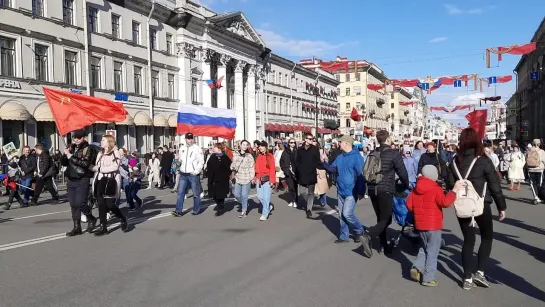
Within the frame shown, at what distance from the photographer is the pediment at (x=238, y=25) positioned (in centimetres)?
4362

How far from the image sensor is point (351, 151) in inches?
317

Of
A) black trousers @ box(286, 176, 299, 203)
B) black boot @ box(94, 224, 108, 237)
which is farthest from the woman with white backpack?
black trousers @ box(286, 176, 299, 203)

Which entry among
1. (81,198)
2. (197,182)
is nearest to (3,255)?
(81,198)

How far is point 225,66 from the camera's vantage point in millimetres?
46469

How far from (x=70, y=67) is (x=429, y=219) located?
85.4 ft

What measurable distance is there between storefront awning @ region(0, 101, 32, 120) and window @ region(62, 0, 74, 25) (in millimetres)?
5992

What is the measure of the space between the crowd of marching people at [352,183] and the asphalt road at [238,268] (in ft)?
1.28

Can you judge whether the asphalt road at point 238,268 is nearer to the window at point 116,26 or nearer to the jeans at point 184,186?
the jeans at point 184,186

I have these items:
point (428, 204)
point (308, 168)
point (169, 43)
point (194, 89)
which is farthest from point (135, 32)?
point (428, 204)

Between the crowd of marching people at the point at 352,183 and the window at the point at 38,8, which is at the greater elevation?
the window at the point at 38,8

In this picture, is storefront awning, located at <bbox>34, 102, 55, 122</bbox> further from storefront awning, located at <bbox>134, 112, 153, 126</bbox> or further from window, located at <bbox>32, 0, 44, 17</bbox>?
storefront awning, located at <bbox>134, 112, 153, 126</bbox>

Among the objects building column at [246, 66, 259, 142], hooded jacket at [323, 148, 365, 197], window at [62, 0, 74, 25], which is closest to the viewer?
hooded jacket at [323, 148, 365, 197]

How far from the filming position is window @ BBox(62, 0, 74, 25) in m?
26.8

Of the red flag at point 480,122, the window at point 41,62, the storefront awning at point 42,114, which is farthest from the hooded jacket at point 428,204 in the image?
the window at point 41,62
